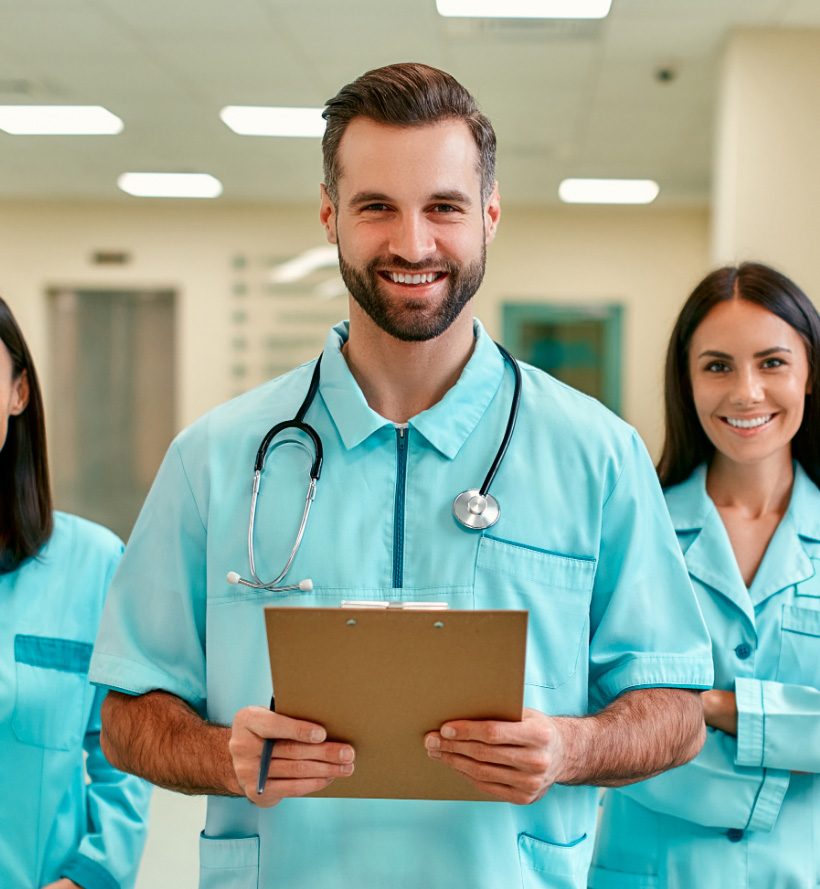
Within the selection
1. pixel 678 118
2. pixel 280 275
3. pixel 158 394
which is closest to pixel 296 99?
pixel 678 118

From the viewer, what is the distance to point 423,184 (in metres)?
1.20

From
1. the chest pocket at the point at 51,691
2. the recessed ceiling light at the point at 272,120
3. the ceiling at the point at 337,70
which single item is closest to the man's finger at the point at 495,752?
the chest pocket at the point at 51,691

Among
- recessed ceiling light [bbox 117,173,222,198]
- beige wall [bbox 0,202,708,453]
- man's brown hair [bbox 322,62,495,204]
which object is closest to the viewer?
man's brown hair [bbox 322,62,495,204]

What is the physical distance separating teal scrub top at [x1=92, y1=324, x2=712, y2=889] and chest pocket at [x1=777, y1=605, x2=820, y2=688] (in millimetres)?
457

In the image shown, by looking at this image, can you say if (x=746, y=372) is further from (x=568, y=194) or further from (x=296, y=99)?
(x=568, y=194)

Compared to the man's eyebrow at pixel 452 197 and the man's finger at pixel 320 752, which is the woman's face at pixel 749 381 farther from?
the man's finger at pixel 320 752

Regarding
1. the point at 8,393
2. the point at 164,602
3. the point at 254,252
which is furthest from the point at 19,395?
the point at 254,252

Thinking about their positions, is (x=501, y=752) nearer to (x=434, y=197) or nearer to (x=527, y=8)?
(x=434, y=197)

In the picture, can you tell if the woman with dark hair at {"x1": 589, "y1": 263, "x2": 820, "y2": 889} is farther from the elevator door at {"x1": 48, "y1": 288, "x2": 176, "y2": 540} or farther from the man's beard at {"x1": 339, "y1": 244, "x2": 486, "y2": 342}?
the elevator door at {"x1": 48, "y1": 288, "x2": 176, "y2": 540}

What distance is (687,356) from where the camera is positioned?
1863mm

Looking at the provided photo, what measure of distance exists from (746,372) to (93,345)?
21.8 ft

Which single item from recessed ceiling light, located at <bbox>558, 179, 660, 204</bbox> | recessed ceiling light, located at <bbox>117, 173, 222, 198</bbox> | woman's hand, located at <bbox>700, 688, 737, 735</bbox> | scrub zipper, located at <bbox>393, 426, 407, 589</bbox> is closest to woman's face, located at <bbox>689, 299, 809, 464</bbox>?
woman's hand, located at <bbox>700, 688, 737, 735</bbox>

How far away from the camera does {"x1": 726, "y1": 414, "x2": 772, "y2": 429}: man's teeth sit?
1.74 metres

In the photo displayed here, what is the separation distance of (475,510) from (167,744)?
0.43m
